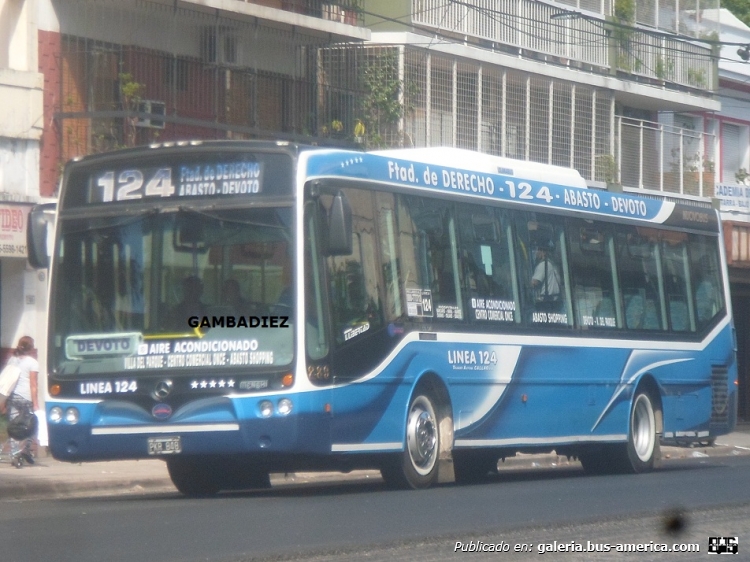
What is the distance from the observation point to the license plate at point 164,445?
12.7 meters

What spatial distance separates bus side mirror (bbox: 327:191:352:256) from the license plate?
204cm

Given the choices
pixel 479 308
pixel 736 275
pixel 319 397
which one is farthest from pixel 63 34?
pixel 736 275

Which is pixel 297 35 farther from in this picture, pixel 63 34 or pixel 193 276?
pixel 193 276

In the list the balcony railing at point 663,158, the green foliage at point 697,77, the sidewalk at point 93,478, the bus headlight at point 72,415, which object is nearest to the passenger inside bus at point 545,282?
the sidewalk at point 93,478

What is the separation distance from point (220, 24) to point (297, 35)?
6.18 feet

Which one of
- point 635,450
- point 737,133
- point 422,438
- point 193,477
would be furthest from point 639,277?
point 737,133

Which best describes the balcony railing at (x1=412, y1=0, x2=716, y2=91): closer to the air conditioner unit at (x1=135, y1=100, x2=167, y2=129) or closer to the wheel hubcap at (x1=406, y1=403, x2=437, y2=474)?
the air conditioner unit at (x1=135, y1=100, x2=167, y2=129)

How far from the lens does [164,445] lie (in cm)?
1273

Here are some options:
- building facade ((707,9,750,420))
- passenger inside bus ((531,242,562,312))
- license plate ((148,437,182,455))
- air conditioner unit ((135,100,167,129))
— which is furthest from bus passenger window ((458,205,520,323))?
building facade ((707,9,750,420))

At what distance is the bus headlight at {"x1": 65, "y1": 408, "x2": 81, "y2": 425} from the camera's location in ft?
43.0

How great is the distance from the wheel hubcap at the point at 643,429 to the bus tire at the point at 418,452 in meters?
4.39

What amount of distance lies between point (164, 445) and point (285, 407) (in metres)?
1.08

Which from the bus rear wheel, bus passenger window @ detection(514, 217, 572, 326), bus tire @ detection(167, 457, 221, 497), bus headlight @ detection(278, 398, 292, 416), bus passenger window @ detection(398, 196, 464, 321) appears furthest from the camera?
the bus rear wheel

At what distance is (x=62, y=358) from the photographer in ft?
43.6
